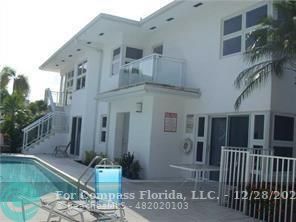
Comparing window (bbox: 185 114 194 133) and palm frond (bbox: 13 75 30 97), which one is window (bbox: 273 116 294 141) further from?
palm frond (bbox: 13 75 30 97)

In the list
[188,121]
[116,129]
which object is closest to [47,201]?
[188,121]

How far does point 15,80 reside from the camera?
1436 inches

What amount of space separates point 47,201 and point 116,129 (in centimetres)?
1074

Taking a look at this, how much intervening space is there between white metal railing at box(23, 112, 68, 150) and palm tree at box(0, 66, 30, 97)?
30.1 feet

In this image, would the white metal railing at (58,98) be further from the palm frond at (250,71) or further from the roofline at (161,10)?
the palm frond at (250,71)

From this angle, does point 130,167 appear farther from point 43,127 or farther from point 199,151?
point 43,127

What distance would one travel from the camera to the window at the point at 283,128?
10984 millimetres

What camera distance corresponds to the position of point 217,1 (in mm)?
13305

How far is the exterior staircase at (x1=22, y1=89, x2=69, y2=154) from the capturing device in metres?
22.7

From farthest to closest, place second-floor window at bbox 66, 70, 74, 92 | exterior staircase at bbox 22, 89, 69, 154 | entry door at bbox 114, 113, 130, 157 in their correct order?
second-floor window at bbox 66, 70, 74, 92 → exterior staircase at bbox 22, 89, 69, 154 → entry door at bbox 114, 113, 130, 157

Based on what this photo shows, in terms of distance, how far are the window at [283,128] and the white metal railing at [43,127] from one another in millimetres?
16058

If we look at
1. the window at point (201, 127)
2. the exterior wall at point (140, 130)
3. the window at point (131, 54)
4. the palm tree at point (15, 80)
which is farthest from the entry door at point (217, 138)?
the palm tree at point (15, 80)

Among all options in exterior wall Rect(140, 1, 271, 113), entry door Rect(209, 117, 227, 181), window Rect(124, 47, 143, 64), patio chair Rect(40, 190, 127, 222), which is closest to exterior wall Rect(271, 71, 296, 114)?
exterior wall Rect(140, 1, 271, 113)

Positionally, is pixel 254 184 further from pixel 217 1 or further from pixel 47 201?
pixel 217 1
